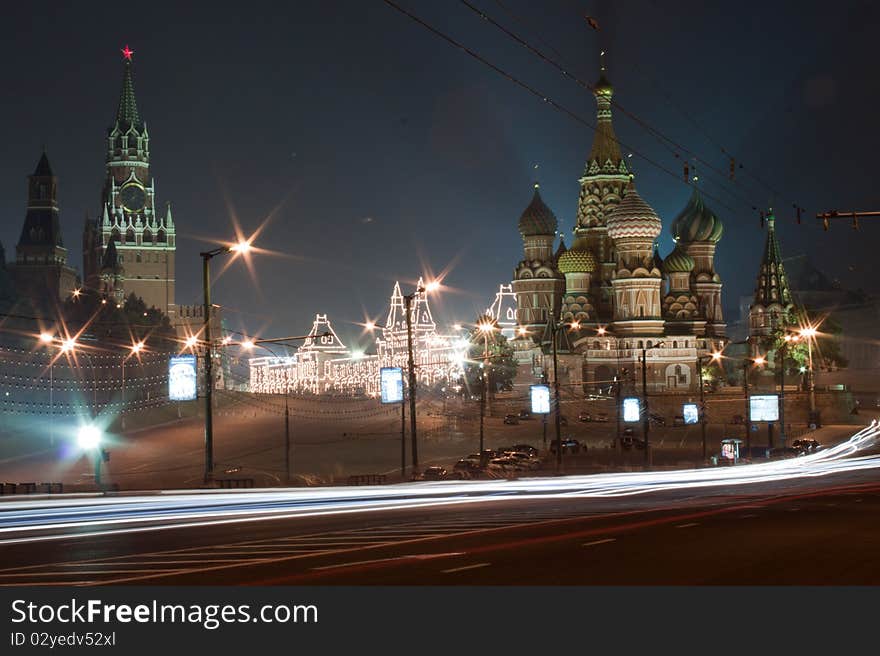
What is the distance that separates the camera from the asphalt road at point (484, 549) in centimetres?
1449

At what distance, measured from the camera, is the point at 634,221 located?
118312mm

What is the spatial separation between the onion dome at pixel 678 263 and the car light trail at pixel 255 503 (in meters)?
84.1

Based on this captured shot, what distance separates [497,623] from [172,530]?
11.2 meters

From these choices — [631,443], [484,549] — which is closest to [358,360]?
[631,443]

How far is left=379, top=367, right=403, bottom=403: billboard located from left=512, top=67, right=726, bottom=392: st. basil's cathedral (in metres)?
66.2

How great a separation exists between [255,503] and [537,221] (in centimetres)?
10568

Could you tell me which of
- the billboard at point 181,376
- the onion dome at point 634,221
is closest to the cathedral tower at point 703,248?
the onion dome at point 634,221

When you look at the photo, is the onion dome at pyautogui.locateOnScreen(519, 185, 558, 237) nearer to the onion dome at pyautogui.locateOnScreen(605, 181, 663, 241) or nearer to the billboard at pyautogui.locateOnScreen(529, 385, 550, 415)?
the onion dome at pyautogui.locateOnScreen(605, 181, 663, 241)

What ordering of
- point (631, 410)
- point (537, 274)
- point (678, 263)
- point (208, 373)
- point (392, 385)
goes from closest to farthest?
point (208, 373)
point (392, 385)
point (631, 410)
point (678, 263)
point (537, 274)

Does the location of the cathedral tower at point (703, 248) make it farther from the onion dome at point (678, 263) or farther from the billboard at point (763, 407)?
the billboard at point (763, 407)

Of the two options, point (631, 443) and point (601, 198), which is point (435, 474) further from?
point (601, 198)

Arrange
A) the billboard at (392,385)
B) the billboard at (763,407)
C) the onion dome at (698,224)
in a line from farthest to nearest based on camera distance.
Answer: the onion dome at (698,224) < the billboard at (763,407) < the billboard at (392,385)

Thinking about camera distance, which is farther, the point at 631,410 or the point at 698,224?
the point at 698,224

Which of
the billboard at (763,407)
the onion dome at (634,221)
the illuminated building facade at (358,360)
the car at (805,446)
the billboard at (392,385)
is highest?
the onion dome at (634,221)
